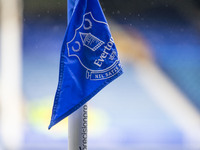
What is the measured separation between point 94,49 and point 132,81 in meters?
2.25

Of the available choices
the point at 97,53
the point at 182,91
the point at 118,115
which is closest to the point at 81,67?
the point at 97,53

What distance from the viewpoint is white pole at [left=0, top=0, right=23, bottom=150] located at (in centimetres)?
362

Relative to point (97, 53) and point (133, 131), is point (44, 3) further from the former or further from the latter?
point (97, 53)

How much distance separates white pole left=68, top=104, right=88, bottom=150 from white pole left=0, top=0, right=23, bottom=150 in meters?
2.29

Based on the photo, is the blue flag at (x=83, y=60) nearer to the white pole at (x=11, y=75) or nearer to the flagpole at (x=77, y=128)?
the flagpole at (x=77, y=128)

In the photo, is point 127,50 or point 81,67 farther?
point 127,50

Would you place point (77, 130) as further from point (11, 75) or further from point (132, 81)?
point (11, 75)

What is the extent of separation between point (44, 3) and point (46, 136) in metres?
1.40

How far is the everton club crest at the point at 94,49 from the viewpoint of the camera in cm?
141

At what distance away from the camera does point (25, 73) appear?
144 inches

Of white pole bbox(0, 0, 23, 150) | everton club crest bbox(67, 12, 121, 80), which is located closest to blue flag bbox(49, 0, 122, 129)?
everton club crest bbox(67, 12, 121, 80)

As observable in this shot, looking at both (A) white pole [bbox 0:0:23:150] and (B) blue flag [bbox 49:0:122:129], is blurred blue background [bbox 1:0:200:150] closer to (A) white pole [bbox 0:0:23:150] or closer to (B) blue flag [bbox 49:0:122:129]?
(A) white pole [bbox 0:0:23:150]


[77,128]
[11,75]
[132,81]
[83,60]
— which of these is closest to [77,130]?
[77,128]

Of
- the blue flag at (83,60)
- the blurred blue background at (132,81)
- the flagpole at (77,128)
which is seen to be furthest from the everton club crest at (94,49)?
the blurred blue background at (132,81)
